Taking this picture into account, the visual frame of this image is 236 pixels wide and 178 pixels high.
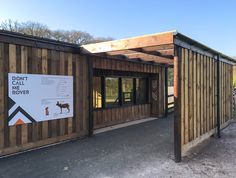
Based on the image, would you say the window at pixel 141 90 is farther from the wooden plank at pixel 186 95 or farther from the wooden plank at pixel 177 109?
the wooden plank at pixel 177 109

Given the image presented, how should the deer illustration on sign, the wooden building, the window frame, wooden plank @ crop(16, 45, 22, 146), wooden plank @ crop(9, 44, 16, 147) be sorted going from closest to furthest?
1. the wooden building
2. wooden plank @ crop(9, 44, 16, 147)
3. wooden plank @ crop(16, 45, 22, 146)
4. the deer illustration on sign
5. the window frame

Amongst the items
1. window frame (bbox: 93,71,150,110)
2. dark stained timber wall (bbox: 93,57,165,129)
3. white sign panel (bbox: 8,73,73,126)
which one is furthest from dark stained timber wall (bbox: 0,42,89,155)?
window frame (bbox: 93,71,150,110)

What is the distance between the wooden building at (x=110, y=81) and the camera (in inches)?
199

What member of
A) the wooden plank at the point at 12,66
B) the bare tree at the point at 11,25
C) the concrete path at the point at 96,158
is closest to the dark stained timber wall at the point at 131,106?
the concrete path at the point at 96,158

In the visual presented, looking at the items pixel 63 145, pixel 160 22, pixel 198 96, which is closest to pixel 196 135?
pixel 198 96

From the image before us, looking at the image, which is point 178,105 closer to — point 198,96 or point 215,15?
point 198,96

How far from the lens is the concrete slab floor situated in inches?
165

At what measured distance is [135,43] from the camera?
17.5 feet

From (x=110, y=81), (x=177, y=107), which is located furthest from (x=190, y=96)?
(x=110, y=81)

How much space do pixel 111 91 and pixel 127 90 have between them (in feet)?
3.51

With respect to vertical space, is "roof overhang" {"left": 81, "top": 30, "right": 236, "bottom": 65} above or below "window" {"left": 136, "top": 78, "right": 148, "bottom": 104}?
above

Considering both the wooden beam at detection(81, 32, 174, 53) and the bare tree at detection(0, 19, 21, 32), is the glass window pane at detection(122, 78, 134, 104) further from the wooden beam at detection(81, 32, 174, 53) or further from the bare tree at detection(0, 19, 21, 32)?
the bare tree at detection(0, 19, 21, 32)

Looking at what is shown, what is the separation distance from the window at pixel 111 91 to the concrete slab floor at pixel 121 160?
2.35 metres

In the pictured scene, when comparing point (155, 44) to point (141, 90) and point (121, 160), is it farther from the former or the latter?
point (141, 90)
